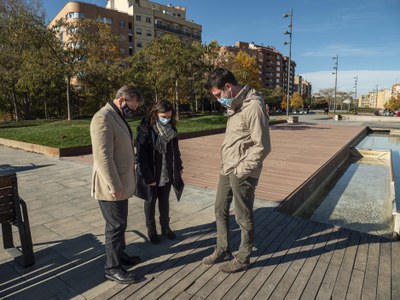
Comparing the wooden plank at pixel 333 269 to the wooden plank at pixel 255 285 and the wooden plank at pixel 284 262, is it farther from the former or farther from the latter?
the wooden plank at pixel 255 285

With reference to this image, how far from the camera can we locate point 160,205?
11.2ft

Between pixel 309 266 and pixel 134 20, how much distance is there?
59.3 meters

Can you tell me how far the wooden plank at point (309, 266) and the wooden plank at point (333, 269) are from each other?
0.14 metres

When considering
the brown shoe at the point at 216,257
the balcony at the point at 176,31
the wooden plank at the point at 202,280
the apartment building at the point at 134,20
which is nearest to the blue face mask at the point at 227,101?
the brown shoe at the point at 216,257

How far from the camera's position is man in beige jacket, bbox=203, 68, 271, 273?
7.78ft

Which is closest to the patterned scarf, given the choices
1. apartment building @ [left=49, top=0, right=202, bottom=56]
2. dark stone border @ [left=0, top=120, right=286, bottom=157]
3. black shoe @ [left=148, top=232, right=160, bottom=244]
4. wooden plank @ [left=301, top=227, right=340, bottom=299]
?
black shoe @ [left=148, top=232, right=160, bottom=244]

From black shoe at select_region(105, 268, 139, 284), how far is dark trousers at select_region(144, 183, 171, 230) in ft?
2.50

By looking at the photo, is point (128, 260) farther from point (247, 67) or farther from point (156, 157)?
point (247, 67)

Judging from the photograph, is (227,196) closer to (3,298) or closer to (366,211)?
(3,298)

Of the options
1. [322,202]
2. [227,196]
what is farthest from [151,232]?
[322,202]

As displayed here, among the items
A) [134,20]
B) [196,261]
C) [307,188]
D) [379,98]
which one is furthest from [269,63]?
[196,261]

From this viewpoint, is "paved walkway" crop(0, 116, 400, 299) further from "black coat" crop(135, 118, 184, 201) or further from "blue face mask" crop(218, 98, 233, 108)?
"blue face mask" crop(218, 98, 233, 108)

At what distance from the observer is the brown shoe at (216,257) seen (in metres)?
2.85

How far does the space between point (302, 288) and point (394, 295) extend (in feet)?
2.55
